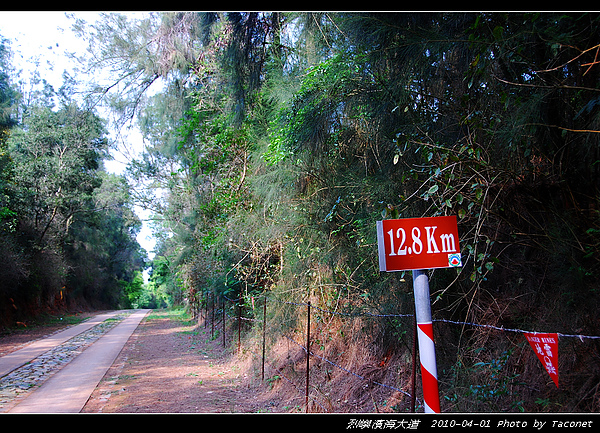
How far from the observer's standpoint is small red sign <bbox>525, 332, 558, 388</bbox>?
2867 mm

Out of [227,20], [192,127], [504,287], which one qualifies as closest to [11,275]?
[192,127]

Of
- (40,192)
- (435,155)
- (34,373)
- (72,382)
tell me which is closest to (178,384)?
(72,382)

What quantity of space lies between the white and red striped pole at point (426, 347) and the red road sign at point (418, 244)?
0.54ft

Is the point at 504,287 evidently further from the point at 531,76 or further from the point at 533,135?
the point at 531,76

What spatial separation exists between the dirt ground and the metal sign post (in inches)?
149

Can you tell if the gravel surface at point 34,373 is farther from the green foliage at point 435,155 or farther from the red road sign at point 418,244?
the red road sign at point 418,244

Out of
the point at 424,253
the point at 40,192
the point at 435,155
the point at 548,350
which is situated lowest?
the point at 548,350

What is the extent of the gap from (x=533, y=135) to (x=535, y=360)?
219 cm

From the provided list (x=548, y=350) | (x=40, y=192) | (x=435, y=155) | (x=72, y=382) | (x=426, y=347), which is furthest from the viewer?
(x=40, y=192)

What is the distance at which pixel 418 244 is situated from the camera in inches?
118

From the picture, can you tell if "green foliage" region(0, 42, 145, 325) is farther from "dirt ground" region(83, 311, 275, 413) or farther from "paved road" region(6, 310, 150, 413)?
"dirt ground" region(83, 311, 275, 413)

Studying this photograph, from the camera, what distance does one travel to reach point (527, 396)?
160 inches

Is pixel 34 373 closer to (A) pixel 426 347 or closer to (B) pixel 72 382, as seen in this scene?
(B) pixel 72 382

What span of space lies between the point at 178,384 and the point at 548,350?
6858mm
